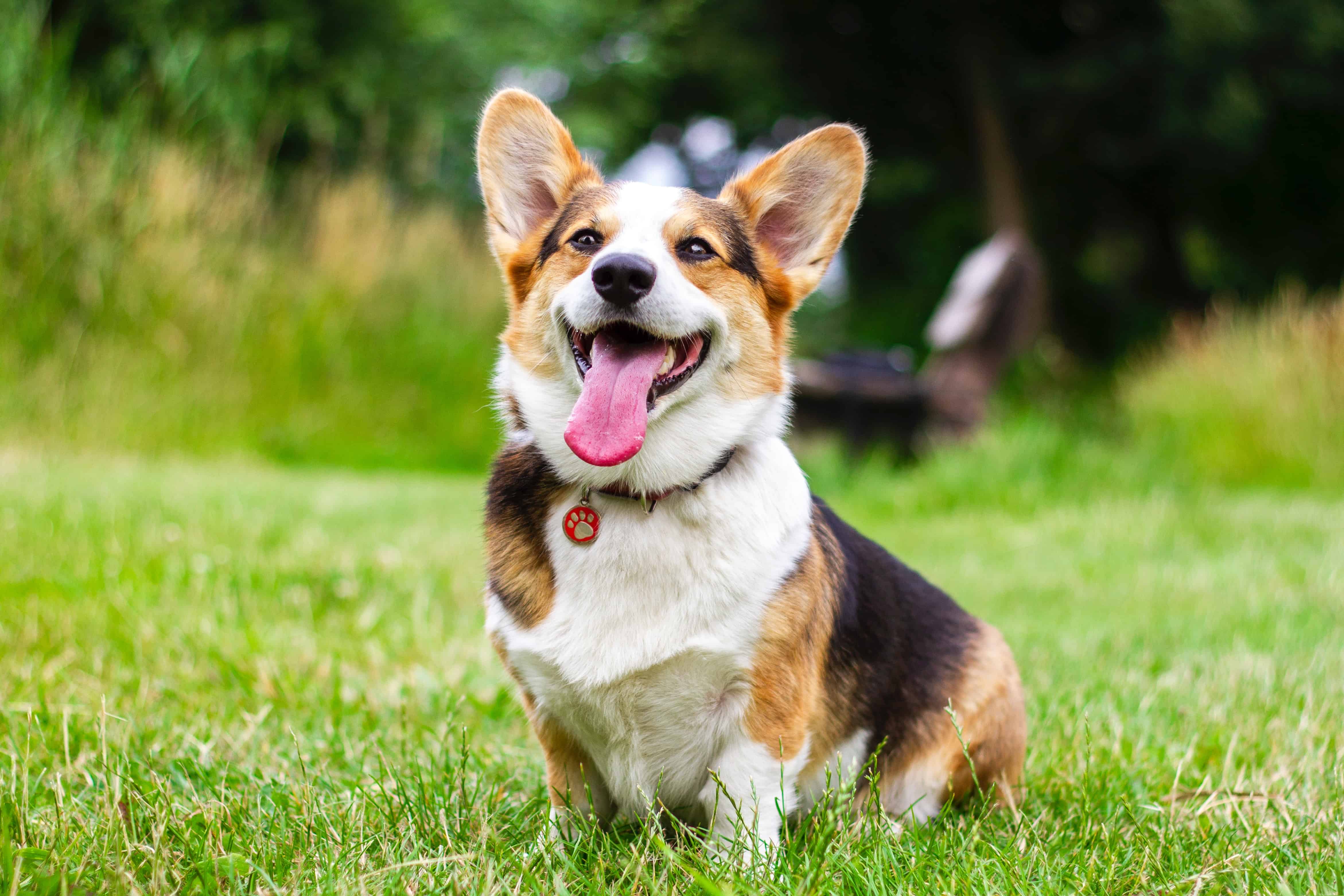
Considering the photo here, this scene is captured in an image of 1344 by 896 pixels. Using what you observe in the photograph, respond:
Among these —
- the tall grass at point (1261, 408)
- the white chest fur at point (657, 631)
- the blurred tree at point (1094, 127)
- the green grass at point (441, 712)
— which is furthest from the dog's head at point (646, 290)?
the blurred tree at point (1094, 127)

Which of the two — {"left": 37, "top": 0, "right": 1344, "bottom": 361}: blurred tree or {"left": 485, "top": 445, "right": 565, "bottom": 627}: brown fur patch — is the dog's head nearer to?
{"left": 485, "top": 445, "right": 565, "bottom": 627}: brown fur patch

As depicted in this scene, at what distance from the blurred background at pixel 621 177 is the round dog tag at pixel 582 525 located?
1209 mm

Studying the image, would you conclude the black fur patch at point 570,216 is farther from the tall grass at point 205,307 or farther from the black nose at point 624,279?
the tall grass at point 205,307

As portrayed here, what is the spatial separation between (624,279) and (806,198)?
2.28ft

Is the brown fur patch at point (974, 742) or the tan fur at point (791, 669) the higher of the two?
the tan fur at point (791, 669)

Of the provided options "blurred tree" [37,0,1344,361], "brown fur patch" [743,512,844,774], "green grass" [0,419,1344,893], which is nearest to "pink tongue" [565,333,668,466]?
"brown fur patch" [743,512,844,774]

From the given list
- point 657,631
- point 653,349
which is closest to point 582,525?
point 657,631

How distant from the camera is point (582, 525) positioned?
207cm

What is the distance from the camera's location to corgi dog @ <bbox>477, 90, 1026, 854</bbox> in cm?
197

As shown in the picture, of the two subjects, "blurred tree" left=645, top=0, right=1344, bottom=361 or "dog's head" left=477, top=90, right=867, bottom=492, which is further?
"blurred tree" left=645, top=0, right=1344, bottom=361

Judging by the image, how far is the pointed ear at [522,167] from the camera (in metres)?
2.50

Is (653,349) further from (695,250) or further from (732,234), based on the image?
(732,234)

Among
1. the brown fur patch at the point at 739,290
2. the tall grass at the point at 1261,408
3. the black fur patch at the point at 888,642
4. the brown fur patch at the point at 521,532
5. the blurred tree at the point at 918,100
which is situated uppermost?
the blurred tree at the point at 918,100

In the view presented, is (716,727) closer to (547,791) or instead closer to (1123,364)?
(547,791)
